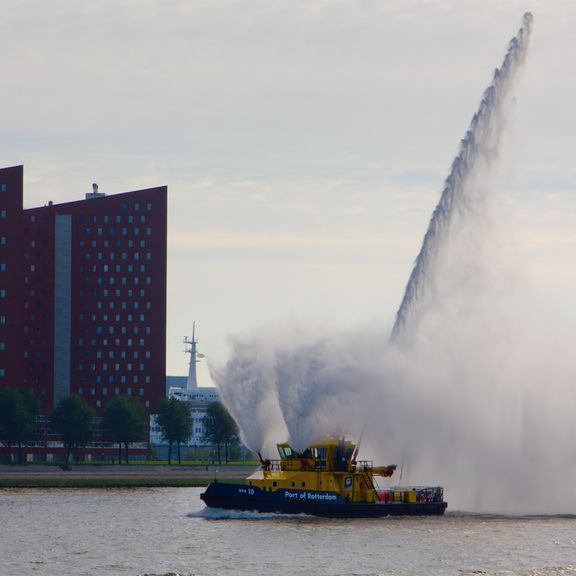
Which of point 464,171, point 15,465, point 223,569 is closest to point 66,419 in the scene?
point 15,465

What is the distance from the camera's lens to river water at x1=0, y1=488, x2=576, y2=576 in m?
67.1

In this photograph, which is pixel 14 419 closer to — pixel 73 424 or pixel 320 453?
pixel 73 424

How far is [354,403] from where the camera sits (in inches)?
3654

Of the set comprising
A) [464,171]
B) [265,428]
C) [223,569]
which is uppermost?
[464,171]

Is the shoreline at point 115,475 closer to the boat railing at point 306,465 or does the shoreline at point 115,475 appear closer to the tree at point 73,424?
the tree at point 73,424

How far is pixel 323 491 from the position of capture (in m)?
90.1

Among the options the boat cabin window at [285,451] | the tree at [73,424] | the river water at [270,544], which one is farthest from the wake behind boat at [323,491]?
the tree at [73,424]

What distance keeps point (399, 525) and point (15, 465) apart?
97079mm

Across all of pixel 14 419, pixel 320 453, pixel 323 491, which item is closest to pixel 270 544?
pixel 323 491

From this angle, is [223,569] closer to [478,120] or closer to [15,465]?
[478,120]

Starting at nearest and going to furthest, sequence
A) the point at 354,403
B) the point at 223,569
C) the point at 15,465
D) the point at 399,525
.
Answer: the point at 223,569 < the point at 399,525 < the point at 354,403 < the point at 15,465

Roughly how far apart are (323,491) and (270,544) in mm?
14862

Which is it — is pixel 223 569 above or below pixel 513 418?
below

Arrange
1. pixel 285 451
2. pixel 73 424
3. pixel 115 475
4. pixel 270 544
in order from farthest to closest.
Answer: pixel 73 424 < pixel 115 475 < pixel 285 451 < pixel 270 544
